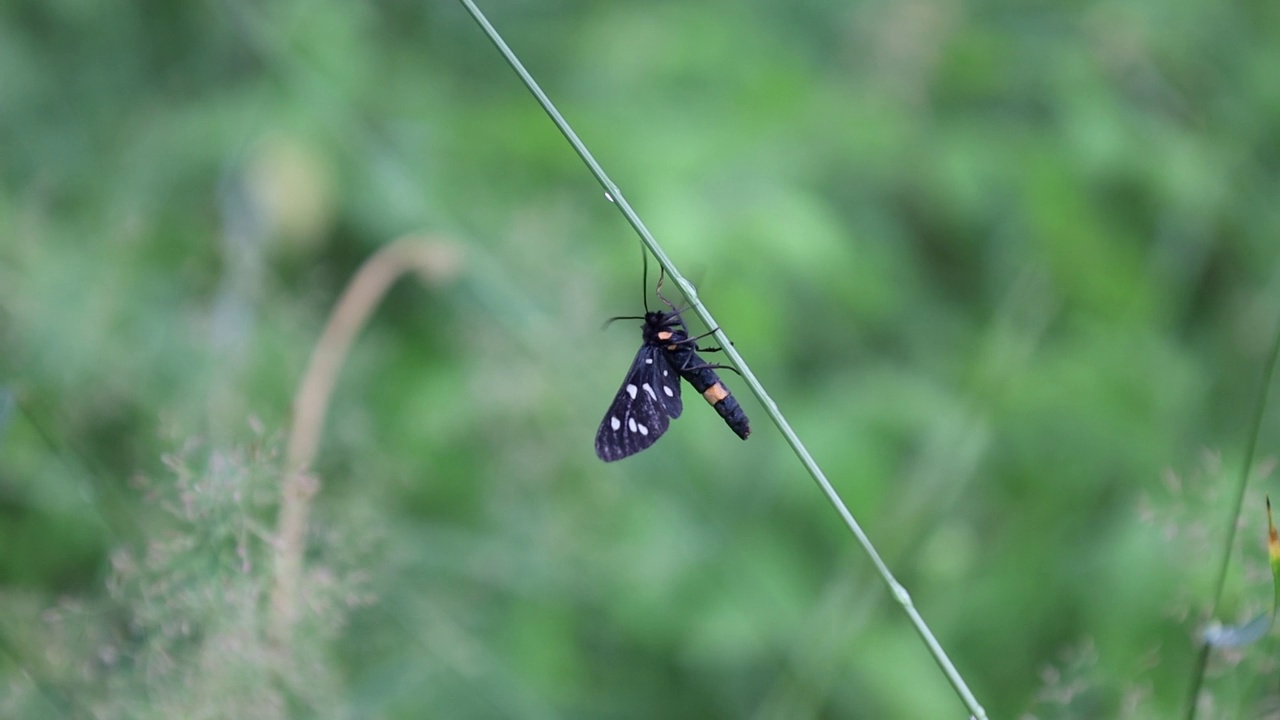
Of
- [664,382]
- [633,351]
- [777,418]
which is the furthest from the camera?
[633,351]

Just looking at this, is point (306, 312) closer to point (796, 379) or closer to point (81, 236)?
point (81, 236)

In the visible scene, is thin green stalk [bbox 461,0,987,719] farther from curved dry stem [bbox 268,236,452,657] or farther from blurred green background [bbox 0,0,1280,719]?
curved dry stem [bbox 268,236,452,657]

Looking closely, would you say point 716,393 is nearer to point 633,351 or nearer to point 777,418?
point 777,418

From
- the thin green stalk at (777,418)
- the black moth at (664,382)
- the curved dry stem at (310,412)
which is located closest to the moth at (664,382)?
the black moth at (664,382)

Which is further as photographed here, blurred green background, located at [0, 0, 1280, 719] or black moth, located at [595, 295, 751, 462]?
blurred green background, located at [0, 0, 1280, 719]

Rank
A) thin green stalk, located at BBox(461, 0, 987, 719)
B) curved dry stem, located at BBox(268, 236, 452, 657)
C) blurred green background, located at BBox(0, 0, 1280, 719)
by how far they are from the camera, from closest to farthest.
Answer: thin green stalk, located at BBox(461, 0, 987, 719) → curved dry stem, located at BBox(268, 236, 452, 657) → blurred green background, located at BBox(0, 0, 1280, 719)

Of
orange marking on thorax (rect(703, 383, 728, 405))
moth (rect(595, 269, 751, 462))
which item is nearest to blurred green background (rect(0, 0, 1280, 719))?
moth (rect(595, 269, 751, 462))

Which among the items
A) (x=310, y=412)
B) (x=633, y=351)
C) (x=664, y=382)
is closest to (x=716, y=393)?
(x=664, y=382)

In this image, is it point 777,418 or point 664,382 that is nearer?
point 777,418
